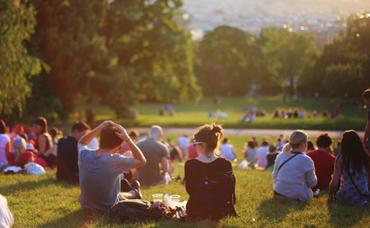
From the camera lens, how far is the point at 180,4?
121ft

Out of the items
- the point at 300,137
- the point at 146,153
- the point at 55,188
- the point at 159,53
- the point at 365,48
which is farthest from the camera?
the point at 159,53

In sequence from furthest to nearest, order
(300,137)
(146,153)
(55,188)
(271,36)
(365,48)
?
1. (271,36)
2. (365,48)
3. (146,153)
4. (55,188)
5. (300,137)

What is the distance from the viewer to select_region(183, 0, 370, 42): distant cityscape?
16.9 meters

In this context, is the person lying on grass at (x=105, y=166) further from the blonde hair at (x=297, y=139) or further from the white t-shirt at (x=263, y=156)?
the white t-shirt at (x=263, y=156)

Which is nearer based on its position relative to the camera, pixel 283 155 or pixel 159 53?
pixel 283 155

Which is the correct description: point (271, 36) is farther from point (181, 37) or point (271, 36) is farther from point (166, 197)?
point (166, 197)

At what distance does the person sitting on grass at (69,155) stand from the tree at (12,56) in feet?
33.3

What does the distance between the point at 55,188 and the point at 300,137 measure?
184 inches

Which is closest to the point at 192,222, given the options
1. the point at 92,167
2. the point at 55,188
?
the point at 92,167

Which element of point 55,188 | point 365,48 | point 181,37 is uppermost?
point 181,37

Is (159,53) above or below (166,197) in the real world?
above

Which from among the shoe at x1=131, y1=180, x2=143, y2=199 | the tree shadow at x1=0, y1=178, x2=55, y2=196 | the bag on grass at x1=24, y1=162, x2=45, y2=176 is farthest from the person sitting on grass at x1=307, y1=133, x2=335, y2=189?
the bag on grass at x1=24, y1=162, x2=45, y2=176

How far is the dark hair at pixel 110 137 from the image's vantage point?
23.7 ft

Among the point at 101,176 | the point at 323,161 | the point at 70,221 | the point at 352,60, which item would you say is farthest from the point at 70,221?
the point at 352,60
